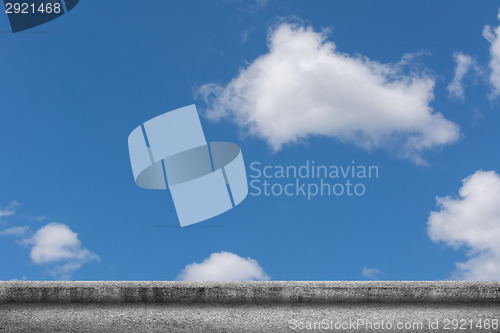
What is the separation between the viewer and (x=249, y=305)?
2.76 metres

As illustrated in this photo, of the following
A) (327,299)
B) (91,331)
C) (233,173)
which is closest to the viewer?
(91,331)

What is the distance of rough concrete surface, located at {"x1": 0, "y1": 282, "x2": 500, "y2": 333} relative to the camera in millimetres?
2549

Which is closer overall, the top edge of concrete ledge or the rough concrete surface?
the rough concrete surface

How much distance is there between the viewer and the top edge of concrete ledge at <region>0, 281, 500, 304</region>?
277 cm

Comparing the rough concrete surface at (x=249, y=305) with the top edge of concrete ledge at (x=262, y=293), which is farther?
the top edge of concrete ledge at (x=262, y=293)

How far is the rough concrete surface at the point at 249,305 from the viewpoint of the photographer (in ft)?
8.36

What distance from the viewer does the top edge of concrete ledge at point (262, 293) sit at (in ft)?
9.09

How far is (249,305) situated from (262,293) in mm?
103

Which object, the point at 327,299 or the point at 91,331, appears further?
the point at 327,299

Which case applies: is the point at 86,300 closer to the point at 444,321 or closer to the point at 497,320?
the point at 444,321

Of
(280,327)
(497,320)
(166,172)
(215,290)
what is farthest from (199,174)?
(497,320)

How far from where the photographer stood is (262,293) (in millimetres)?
2779

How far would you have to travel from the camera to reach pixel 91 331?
2479 millimetres

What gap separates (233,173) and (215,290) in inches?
107
